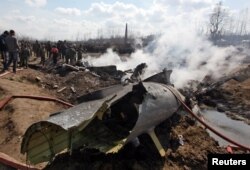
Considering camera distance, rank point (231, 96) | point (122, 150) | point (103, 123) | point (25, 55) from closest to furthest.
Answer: point (122, 150) < point (103, 123) < point (25, 55) < point (231, 96)

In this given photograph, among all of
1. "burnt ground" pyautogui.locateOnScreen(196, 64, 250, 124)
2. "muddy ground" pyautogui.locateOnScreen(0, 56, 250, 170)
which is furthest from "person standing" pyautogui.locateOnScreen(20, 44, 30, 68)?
"burnt ground" pyautogui.locateOnScreen(196, 64, 250, 124)

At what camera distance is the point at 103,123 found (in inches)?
299

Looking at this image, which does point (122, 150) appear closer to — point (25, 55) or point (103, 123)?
point (103, 123)

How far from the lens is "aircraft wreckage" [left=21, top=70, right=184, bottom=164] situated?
21.0 ft

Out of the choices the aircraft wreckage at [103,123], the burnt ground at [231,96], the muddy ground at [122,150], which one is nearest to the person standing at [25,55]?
the muddy ground at [122,150]

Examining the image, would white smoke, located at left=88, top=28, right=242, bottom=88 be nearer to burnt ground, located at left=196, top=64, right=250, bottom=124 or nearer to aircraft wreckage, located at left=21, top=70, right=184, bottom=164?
burnt ground, located at left=196, top=64, right=250, bottom=124

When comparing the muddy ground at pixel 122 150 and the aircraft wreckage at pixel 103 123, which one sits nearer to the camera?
the aircraft wreckage at pixel 103 123

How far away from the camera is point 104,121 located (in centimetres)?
769

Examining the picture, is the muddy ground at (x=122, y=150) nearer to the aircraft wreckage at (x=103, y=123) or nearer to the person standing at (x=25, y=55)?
the aircraft wreckage at (x=103, y=123)

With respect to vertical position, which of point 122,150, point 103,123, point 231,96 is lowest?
point 231,96

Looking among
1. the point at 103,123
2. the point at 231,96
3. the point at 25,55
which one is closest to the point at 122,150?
the point at 103,123

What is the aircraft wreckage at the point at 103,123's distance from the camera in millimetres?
6414

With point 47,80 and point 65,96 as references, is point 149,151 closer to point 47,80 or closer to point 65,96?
Result: point 65,96

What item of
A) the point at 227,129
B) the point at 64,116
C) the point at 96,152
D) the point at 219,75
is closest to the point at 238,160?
the point at 96,152
